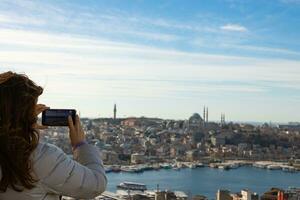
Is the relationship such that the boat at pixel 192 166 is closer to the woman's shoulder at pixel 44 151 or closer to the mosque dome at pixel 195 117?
the mosque dome at pixel 195 117

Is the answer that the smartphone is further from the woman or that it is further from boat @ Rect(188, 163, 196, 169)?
boat @ Rect(188, 163, 196, 169)

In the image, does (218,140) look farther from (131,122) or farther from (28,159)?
(28,159)

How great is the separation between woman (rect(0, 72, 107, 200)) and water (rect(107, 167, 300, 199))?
1513 cm

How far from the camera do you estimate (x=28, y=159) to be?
0.55 meters

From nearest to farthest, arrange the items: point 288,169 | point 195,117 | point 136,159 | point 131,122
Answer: point 288,169
point 136,159
point 131,122
point 195,117

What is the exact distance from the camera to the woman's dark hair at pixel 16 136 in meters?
0.55

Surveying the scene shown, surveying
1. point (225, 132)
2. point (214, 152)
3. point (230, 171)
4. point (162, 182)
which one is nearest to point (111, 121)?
point (225, 132)

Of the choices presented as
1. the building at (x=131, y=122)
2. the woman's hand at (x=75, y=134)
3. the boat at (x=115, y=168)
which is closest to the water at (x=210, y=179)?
the boat at (x=115, y=168)

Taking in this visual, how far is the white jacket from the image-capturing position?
0.56m

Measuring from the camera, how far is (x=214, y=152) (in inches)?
1110

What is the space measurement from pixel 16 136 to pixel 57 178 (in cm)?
5

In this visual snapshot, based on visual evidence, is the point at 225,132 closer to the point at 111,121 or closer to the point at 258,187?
the point at 111,121

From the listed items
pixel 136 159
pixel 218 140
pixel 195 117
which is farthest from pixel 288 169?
pixel 195 117

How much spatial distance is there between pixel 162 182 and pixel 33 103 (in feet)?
60.3
